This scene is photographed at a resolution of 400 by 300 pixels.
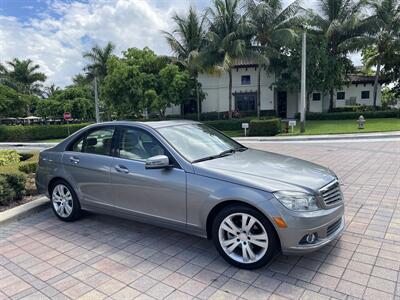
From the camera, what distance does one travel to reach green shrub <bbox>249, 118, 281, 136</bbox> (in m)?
20.1

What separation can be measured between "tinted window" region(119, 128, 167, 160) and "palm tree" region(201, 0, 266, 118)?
787 inches

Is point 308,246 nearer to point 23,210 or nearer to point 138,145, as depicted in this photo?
point 138,145

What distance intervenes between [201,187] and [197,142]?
90 cm

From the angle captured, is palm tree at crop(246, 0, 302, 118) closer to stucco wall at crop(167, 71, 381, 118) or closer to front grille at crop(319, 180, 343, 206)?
stucco wall at crop(167, 71, 381, 118)

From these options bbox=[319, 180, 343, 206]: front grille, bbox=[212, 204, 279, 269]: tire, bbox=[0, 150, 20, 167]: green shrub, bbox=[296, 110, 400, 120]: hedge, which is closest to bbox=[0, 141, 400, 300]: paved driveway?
bbox=[212, 204, 279, 269]: tire

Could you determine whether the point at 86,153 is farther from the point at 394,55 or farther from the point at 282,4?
the point at 394,55

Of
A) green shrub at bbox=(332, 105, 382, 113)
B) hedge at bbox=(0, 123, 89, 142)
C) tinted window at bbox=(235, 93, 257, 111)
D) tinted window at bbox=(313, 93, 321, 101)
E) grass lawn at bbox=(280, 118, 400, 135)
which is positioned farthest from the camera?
tinted window at bbox=(235, 93, 257, 111)

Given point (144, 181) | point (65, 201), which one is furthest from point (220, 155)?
point (65, 201)

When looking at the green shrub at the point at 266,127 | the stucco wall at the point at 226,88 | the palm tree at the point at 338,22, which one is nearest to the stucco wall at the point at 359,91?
the palm tree at the point at 338,22

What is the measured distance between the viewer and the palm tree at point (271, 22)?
78.1ft

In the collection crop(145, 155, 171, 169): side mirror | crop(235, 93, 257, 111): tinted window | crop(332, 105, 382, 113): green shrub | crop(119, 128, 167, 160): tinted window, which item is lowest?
crop(145, 155, 171, 169): side mirror

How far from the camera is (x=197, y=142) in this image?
416 centimetres

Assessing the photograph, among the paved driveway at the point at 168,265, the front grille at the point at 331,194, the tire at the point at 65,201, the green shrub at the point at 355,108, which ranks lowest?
the paved driveway at the point at 168,265

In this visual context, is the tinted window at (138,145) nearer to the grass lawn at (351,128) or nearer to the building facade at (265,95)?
the grass lawn at (351,128)
